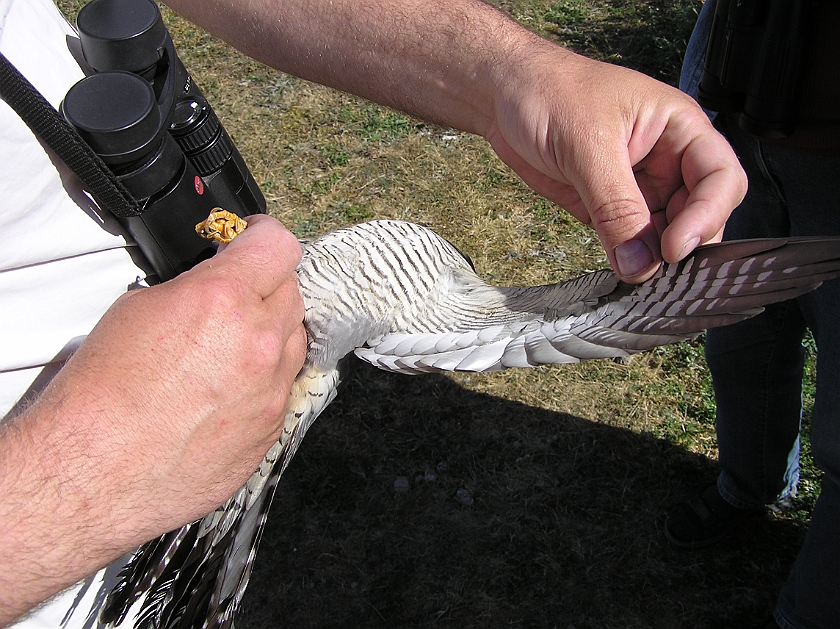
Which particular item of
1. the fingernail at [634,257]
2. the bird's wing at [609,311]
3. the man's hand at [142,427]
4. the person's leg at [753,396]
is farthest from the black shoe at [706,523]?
the man's hand at [142,427]

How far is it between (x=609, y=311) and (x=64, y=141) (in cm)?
128

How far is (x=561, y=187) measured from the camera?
188 centimetres

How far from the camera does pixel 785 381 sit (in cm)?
243

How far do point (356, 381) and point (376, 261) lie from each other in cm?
149

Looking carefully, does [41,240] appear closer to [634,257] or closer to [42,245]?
[42,245]

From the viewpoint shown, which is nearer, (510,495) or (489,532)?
(489,532)

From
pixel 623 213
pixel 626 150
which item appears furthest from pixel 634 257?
pixel 626 150

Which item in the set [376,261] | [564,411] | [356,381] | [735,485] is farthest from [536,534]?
[376,261]

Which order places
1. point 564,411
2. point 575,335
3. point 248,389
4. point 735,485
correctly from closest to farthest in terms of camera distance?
point 248,389, point 575,335, point 735,485, point 564,411

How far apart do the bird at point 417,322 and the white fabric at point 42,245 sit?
1.43 ft

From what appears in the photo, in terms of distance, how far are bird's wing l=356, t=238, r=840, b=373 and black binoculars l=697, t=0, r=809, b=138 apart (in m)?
0.49

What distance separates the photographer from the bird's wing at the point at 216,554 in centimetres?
177

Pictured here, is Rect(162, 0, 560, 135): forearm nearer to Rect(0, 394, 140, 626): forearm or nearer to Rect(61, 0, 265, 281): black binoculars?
Rect(61, 0, 265, 281): black binoculars

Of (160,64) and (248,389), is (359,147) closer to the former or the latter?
(160,64)
